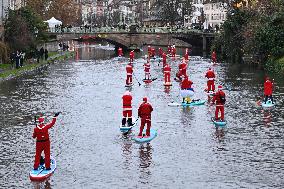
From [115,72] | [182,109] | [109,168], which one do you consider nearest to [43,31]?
[115,72]

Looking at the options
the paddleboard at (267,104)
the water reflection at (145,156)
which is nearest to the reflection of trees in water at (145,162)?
the water reflection at (145,156)

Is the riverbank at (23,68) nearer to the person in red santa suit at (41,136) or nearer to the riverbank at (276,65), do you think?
the riverbank at (276,65)

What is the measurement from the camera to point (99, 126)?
31859 mm

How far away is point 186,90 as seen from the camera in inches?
1495

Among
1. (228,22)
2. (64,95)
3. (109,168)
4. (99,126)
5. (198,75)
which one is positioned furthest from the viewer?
(228,22)

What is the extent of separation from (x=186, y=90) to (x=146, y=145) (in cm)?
1142

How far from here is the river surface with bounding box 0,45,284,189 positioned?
860 inches

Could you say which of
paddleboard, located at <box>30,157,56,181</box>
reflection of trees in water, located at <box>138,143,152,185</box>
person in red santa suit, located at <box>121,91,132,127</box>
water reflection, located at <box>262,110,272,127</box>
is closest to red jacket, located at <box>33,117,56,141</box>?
paddleboard, located at <box>30,157,56,181</box>

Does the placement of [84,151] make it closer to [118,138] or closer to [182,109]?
[118,138]

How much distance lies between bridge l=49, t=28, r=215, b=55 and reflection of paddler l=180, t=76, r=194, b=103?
221ft

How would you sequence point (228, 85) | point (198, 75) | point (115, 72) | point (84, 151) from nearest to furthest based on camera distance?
point (84, 151) < point (228, 85) < point (198, 75) < point (115, 72)

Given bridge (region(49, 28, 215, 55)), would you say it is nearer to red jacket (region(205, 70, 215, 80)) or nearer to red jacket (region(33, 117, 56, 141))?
red jacket (region(205, 70, 215, 80))

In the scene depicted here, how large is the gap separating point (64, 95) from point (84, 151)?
756 inches

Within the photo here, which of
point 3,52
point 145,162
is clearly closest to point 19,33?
point 3,52
